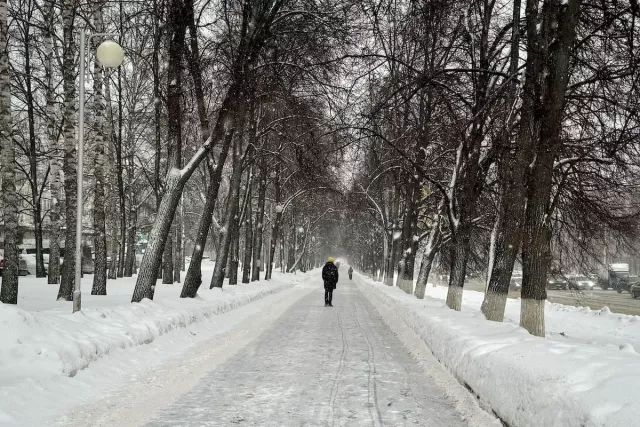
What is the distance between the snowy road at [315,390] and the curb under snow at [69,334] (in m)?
1.54

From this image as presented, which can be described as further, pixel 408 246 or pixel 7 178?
pixel 408 246

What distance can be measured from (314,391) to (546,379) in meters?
2.80

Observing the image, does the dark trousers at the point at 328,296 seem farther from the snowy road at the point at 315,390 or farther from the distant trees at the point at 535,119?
the snowy road at the point at 315,390

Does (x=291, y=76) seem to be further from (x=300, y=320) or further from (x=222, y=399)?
(x=222, y=399)

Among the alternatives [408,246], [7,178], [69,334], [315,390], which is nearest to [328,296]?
[408,246]

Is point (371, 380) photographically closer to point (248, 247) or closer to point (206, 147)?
point (206, 147)

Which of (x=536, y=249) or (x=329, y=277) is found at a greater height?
(x=536, y=249)

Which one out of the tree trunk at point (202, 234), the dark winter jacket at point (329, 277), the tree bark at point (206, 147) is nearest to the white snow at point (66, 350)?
the tree bark at point (206, 147)

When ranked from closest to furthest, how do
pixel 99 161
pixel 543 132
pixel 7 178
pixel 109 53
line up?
pixel 109 53 → pixel 543 132 → pixel 7 178 → pixel 99 161

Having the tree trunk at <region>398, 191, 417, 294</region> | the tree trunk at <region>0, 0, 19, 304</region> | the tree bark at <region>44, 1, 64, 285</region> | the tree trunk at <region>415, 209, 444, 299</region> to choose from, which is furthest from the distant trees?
the tree bark at <region>44, 1, 64, 285</region>

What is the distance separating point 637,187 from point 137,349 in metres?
12.4

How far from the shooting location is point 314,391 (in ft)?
20.8

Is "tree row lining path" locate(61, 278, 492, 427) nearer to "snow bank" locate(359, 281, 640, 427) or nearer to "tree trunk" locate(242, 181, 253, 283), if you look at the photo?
"snow bank" locate(359, 281, 640, 427)

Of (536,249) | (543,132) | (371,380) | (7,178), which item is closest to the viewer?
(371,380)
